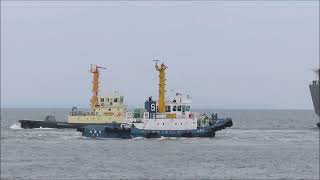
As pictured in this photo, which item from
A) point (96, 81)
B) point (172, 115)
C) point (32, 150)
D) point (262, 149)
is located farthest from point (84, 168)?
point (96, 81)

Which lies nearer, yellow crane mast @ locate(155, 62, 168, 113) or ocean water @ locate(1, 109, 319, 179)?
ocean water @ locate(1, 109, 319, 179)

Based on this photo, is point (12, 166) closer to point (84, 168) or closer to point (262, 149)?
point (84, 168)

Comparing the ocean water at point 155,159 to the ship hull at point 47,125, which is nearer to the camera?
the ocean water at point 155,159

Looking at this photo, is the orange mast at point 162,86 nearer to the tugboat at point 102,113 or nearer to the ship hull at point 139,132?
the ship hull at point 139,132

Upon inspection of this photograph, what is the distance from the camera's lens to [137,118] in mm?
77062

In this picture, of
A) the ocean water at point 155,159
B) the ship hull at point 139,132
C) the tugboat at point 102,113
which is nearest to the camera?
the ocean water at point 155,159

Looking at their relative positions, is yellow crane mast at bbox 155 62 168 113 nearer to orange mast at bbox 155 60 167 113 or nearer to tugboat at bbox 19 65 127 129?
orange mast at bbox 155 60 167 113

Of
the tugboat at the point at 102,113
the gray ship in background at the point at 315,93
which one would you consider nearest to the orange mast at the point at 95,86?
the tugboat at the point at 102,113

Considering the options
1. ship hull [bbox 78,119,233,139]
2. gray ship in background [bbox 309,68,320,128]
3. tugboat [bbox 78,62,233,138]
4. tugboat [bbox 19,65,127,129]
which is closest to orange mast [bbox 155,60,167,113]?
tugboat [bbox 78,62,233,138]

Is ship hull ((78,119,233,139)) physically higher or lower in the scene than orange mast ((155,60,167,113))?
lower

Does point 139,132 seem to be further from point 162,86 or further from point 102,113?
point 102,113

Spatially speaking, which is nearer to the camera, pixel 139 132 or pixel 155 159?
pixel 155 159

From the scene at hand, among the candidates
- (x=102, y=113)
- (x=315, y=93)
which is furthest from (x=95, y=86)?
(x=315, y=93)

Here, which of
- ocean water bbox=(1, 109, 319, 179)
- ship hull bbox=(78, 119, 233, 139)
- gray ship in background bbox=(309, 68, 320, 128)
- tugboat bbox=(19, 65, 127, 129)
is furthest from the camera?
gray ship in background bbox=(309, 68, 320, 128)
